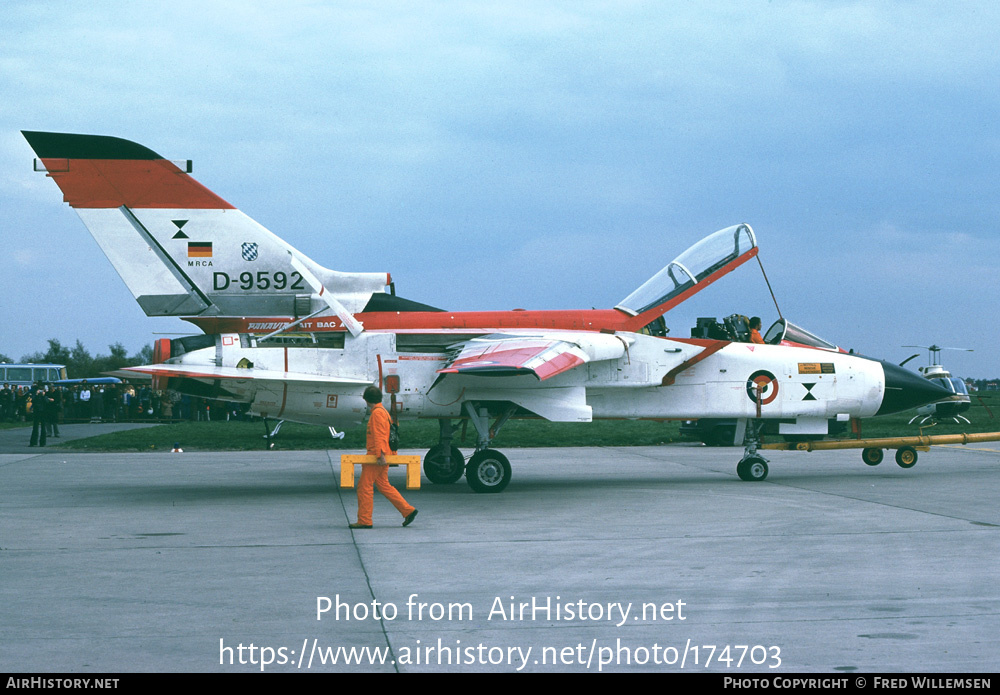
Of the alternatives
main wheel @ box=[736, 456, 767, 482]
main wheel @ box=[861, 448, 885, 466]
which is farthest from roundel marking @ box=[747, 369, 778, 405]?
main wheel @ box=[861, 448, 885, 466]

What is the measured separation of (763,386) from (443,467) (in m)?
5.23

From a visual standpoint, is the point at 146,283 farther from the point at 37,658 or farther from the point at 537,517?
the point at 37,658

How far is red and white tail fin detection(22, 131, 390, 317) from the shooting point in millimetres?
13555

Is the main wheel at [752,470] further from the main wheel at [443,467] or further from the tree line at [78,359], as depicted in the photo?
the tree line at [78,359]

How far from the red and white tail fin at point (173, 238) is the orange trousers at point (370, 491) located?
4.20 m

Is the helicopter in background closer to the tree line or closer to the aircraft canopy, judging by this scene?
the aircraft canopy

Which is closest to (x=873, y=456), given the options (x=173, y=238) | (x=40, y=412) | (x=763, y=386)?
(x=763, y=386)

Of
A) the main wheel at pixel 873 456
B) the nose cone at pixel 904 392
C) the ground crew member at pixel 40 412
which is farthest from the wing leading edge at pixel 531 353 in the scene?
the ground crew member at pixel 40 412

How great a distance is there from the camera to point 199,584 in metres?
7.32

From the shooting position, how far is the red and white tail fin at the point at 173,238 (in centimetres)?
1355

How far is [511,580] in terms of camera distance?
24.3ft

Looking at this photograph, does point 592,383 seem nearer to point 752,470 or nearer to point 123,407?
point 752,470

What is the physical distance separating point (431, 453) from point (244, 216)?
4.77 m
